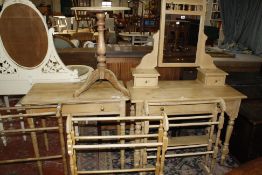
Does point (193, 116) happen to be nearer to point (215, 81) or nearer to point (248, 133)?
point (215, 81)

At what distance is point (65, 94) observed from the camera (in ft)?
6.39

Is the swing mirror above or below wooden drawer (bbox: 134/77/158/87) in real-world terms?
above

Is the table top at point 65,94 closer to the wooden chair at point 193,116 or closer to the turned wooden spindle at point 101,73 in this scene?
the turned wooden spindle at point 101,73

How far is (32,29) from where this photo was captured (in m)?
2.05

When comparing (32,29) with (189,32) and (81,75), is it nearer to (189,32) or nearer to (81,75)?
(81,75)

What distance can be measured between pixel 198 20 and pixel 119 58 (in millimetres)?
980

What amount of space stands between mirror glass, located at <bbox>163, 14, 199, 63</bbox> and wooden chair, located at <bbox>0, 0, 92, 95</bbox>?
36.7 inches

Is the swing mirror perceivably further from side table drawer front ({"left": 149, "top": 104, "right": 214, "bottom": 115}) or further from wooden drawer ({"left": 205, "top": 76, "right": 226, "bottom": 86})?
side table drawer front ({"left": 149, "top": 104, "right": 214, "bottom": 115})

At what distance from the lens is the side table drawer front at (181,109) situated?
2.00m

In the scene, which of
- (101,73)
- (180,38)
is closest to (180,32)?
(180,38)

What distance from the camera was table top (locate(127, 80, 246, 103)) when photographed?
1984 millimetres

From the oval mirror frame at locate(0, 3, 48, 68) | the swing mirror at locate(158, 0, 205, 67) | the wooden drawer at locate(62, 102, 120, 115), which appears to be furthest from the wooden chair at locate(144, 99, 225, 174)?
the oval mirror frame at locate(0, 3, 48, 68)

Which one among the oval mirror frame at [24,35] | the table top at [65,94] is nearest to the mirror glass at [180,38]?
the table top at [65,94]

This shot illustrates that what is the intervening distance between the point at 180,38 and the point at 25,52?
4.91 feet
